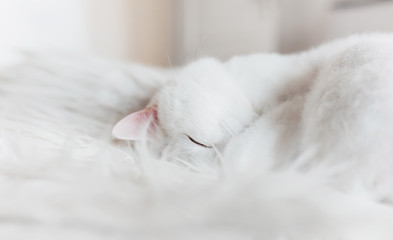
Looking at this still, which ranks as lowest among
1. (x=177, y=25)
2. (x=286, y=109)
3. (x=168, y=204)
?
(x=168, y=204)

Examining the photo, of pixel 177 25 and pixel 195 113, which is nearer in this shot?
pixel 195 113

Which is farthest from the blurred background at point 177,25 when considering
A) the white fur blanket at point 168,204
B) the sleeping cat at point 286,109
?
the white fur blanket at point 168,204

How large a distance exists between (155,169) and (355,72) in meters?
0.30

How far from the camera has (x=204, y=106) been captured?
0.61 meters

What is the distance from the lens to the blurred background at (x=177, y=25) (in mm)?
1313

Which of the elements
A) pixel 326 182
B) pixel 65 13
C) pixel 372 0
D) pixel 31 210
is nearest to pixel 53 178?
pixel 31 210

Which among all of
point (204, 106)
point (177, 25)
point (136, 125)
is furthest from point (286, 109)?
point (177, 25)

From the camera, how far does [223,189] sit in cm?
33

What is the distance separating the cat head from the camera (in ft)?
1.98

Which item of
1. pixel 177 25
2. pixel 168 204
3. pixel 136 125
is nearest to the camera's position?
pixel 168 204

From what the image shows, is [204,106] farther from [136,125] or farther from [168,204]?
[168,204]

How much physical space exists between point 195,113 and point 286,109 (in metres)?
0.16

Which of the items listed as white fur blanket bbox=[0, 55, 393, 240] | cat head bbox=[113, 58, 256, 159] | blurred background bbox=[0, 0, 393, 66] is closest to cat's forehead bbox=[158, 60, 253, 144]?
cat head bbox=[113, 58, 256, 159]

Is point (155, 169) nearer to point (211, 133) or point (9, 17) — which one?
point (211, 133)
